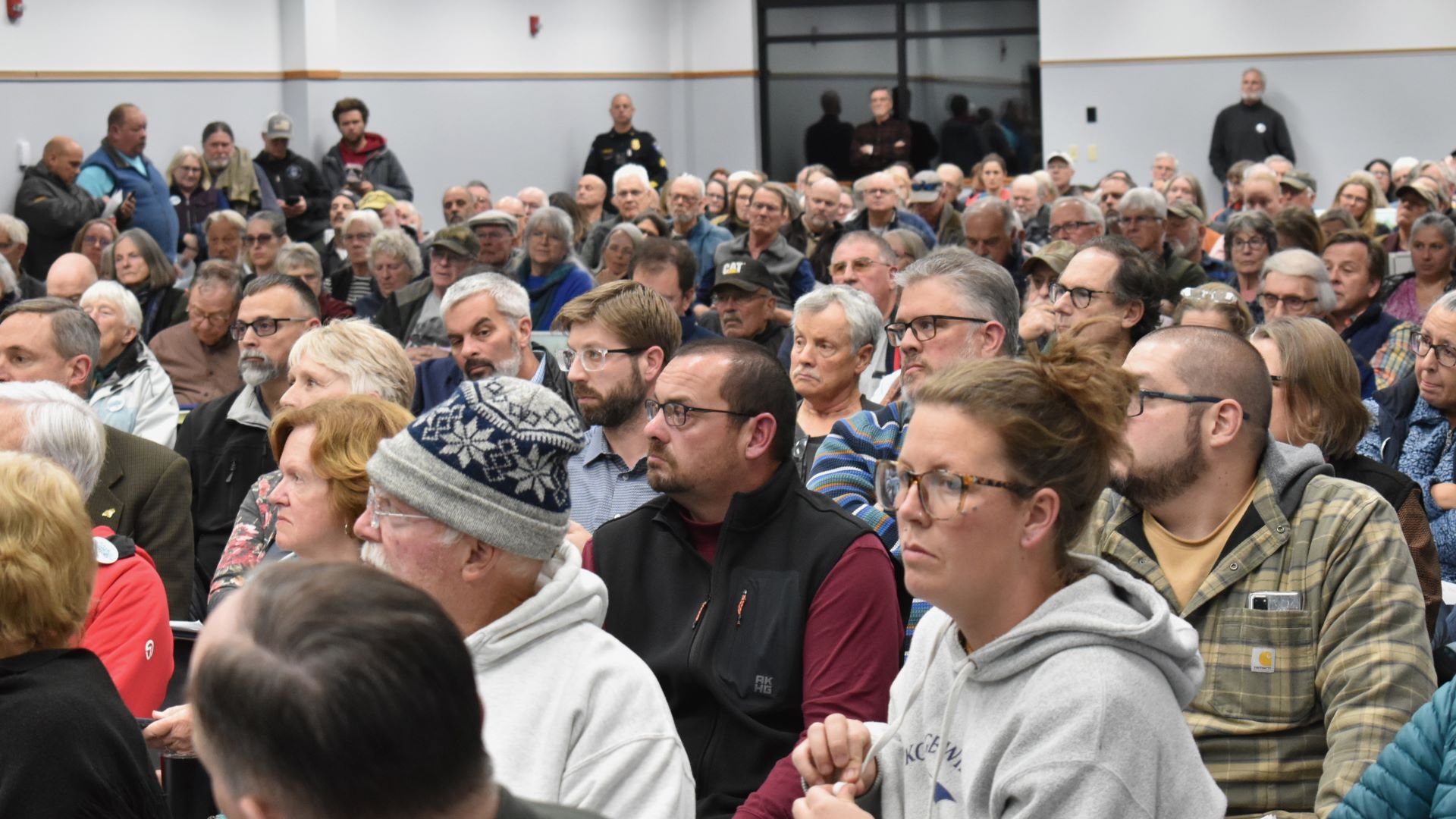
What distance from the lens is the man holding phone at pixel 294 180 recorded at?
12047 millimetres

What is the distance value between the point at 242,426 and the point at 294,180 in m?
8.04

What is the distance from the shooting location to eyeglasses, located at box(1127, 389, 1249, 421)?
2.55m

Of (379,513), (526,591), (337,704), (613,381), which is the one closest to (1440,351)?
(613,381)

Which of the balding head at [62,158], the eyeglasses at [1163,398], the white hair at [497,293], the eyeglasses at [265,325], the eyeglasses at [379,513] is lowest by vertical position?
the eyeglasses at [379,513]

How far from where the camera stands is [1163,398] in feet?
8.48

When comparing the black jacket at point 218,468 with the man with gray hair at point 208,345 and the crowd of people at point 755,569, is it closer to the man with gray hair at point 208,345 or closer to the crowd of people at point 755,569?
the crowd of people at point 755,569

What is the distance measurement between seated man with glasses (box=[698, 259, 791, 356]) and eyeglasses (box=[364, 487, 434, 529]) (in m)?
3.92

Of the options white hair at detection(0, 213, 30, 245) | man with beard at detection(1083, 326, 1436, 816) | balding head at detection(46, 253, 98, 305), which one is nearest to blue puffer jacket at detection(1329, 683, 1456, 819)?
man with beard at detection(1083, 326, 1436, 816)

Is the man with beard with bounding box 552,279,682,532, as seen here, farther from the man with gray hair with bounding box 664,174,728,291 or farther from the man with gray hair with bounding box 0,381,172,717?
the man with gray hair with bounding box 664,174,728,291

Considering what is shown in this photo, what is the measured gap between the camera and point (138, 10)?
1219cm

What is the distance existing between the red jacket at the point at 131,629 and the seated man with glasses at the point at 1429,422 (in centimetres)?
293

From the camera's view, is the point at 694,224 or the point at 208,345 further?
the point at 694,224

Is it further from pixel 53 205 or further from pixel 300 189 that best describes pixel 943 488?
pixel 300 189

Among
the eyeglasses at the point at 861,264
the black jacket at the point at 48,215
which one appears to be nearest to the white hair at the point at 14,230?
the black jacket at the point at 48,215
